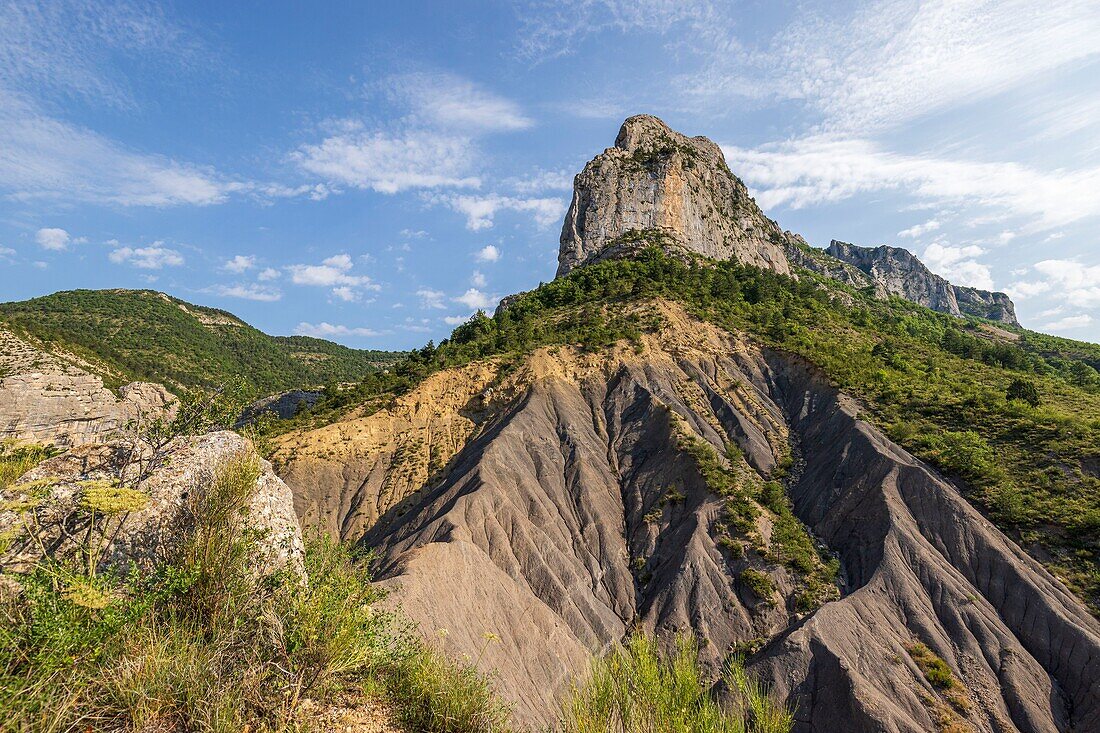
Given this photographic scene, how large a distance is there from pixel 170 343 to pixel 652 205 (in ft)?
314

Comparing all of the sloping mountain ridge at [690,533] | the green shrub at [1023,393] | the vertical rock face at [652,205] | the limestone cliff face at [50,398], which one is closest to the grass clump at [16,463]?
the sloping mountain ridge at [690,533]

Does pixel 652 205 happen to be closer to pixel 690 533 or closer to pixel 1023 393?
pixel 1023 393

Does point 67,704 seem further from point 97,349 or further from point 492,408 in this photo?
point 97,349

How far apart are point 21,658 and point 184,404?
8189 mm

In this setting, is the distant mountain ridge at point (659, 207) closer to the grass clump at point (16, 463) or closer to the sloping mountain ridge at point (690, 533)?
the sloping mountain ridge at point (690, 533)

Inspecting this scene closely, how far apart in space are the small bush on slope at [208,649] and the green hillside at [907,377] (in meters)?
36.8

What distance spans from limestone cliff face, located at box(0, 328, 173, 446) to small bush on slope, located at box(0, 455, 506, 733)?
36.0 metres

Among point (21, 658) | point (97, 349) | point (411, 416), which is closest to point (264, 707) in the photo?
point (21, 658)

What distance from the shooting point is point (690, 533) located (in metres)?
36.8

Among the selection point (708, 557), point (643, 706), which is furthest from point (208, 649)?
point (708, 557)

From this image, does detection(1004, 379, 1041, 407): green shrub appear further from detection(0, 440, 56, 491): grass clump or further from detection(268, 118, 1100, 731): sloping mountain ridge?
detection(0, 440, 56, 491): grass clump

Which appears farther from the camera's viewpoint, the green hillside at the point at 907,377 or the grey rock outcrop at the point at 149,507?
the green hillside at the point at 907,377

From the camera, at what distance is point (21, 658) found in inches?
234

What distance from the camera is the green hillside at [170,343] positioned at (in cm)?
8088
